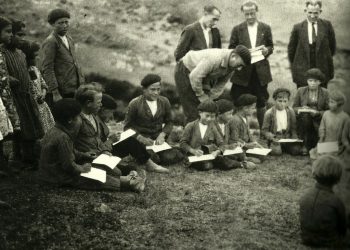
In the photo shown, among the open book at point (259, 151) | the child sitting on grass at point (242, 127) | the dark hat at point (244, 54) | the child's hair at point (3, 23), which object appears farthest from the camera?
the child sitting on grass at point (242, 127)

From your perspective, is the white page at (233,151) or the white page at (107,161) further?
the white page at (233,151)

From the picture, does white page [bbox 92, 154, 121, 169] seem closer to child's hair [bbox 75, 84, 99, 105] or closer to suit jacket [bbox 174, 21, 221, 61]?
child's hair [bbox 75, 84, 99, 105]

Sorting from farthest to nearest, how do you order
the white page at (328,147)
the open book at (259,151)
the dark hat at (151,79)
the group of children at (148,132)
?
the open book at (259,151)
the dark hat at (151,79)
the white page at (328,147)
the group of children at (148,132)

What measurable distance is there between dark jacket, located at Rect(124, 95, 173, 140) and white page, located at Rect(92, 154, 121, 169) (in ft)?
3.71

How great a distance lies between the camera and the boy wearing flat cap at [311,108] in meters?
6.12

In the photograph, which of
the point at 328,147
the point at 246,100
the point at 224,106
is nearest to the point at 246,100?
the point at 246,100

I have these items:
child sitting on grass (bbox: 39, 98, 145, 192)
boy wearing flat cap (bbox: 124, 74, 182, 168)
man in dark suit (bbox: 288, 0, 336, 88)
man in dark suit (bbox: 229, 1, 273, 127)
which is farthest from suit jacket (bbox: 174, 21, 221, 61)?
child sitting on grass (bbox: 39, 98, 145, 192)

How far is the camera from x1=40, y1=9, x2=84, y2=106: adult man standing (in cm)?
535

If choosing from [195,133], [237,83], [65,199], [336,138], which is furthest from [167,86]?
[65,199]

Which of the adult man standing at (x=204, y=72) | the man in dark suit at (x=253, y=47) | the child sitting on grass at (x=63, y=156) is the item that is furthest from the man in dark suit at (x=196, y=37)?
the child sitting on grass at (x=63, y=156)

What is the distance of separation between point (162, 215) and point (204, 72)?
2187 millimetres

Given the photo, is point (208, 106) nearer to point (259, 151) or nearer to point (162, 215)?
point (259, 151)

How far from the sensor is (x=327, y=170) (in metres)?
3.34

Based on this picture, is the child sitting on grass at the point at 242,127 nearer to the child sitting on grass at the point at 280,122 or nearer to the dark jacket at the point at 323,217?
the child sitting on grass at the point at 280,122
